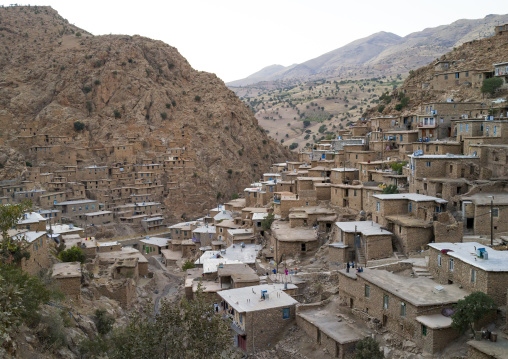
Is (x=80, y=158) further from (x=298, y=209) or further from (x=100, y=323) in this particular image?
(x=100, y=323)

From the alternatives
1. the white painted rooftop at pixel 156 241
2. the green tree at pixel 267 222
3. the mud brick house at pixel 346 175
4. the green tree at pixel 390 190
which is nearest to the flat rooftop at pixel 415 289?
the green tree at pixel 390 190

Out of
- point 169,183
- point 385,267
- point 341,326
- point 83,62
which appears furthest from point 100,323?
point 83,62

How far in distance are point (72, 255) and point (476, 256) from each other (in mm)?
19222

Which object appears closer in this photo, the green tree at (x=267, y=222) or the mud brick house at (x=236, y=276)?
the mud brick house at (x=236, y=276)

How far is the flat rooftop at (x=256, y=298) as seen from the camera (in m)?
17.5

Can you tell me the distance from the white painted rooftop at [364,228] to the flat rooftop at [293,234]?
95.8 inches

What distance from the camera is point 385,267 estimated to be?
1744cm

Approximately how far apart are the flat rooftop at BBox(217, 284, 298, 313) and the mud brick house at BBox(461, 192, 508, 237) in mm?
7325

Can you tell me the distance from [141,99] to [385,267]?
45163 millimetres

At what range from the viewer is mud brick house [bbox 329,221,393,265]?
19.5 meters

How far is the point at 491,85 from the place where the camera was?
98.4 feet

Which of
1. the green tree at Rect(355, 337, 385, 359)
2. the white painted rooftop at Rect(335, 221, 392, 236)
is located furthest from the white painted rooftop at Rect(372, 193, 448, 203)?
the green tree at Rect(355, 337, 385, 359)

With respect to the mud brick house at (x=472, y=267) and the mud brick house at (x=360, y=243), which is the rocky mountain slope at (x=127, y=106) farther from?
the mud brick house at (x=472, y=267)

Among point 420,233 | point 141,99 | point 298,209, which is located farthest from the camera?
point 141,99
